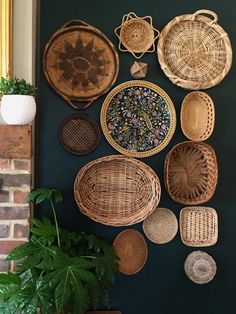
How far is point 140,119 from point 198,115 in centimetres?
38

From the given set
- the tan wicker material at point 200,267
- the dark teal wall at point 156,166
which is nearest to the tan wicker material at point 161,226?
the dark teal wall at point 156,166

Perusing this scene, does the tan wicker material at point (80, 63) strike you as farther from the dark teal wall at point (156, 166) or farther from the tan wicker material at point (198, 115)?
the tan wicker material at point (198, 115)

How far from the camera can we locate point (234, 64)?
2188 millimetres

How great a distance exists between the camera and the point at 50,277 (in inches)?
55.8

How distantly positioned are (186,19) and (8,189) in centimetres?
150

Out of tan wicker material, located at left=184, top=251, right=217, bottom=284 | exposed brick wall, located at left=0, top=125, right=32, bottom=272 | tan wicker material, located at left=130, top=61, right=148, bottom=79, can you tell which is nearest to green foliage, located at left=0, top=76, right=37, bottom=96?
exposed brick wall, located at left=0, top=125, right=32, bottom=272

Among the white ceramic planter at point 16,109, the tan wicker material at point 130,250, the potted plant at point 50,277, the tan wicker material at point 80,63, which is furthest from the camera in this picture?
the tan wicker material at point 130,250

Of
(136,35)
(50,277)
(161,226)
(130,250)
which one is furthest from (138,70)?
(50,277)

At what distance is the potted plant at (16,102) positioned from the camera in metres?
1.63

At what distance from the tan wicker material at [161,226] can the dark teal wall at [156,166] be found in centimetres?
5

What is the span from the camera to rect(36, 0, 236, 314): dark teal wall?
6.74 ft

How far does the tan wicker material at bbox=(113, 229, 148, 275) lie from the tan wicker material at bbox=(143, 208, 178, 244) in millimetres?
74

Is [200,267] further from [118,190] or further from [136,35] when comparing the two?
[136,35]

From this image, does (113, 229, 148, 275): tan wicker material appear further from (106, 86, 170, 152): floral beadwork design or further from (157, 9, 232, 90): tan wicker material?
(157, 9, 232, 90): tan wicker material
